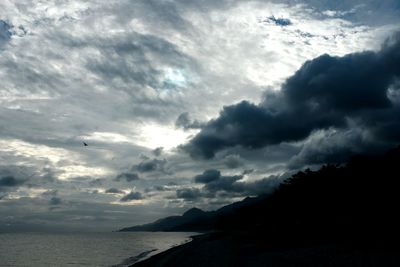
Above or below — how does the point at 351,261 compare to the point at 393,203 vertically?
below

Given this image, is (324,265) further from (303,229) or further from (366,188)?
(303,229)

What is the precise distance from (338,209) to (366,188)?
54.5ft

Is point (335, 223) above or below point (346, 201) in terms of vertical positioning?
below

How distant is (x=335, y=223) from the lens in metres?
72.8

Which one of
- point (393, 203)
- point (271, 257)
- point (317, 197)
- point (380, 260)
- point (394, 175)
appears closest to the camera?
point (380, 260)

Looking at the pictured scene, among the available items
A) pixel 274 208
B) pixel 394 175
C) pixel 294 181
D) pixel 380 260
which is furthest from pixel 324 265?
pixel 274 208

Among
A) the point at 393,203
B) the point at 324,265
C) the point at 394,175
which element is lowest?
the point at 324,265

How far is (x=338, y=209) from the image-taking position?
79.2 metres

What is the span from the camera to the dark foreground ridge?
142 ft

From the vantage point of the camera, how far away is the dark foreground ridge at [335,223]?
43.2m

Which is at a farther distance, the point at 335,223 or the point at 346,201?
the point at 346,201

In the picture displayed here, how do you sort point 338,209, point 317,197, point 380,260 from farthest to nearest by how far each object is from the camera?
point 317,197
point 338,209
point 380,260

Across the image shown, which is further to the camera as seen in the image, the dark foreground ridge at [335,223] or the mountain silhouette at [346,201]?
the mountain silhouette at [346,201]

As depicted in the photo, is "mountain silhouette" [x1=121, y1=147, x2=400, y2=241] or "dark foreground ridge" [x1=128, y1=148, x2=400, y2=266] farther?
"mountain silhouette" [x1=121, y1=147, x2=400, y2=241]
